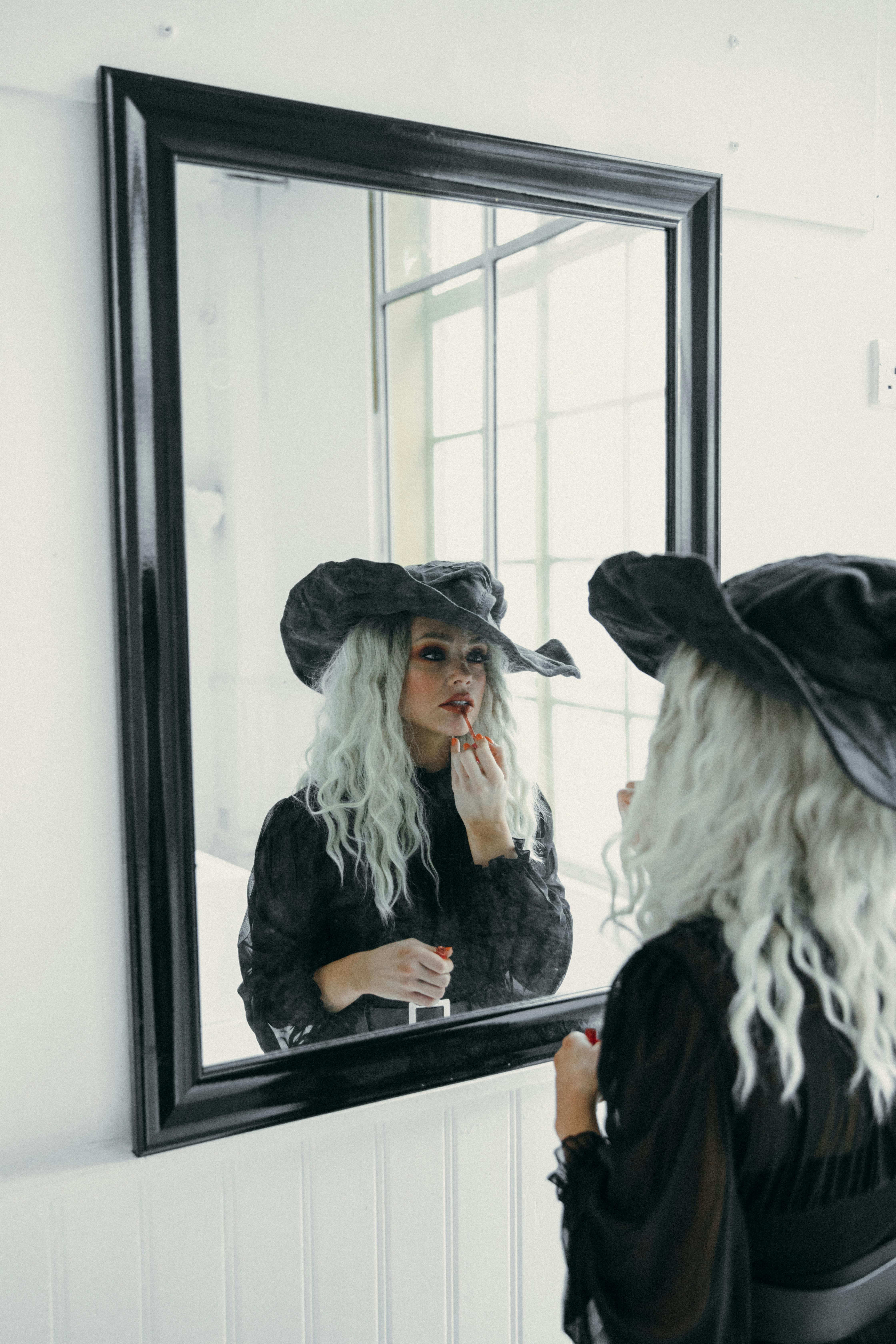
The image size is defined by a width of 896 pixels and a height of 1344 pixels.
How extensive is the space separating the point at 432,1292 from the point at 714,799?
2.91 feet

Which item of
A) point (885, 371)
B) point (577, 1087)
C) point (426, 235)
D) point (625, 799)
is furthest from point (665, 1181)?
point (885, 371)

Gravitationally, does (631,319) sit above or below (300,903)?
above

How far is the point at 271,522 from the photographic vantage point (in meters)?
1.13

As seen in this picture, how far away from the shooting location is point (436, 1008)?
1286 mm

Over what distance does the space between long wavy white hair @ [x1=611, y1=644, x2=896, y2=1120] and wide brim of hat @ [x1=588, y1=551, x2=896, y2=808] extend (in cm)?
2

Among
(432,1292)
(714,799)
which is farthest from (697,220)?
(432,1292)

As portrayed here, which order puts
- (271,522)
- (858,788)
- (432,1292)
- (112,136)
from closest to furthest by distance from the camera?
(858,788) < (112,136) < (271,522) < (432,1292)

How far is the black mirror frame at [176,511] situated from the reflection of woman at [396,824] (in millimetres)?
63

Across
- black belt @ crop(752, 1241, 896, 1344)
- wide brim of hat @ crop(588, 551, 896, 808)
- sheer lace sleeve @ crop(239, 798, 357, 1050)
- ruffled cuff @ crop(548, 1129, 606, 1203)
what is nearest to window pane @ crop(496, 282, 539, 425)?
wide brim of hat @ crop(588, 551, 896, 808)

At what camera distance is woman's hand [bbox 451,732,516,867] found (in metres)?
1.27

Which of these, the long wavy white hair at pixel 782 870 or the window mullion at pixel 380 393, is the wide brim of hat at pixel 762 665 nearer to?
the long wavy white hair at pixel 782 870

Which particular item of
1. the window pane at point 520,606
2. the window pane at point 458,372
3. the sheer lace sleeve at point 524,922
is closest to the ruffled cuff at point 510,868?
the sheer lace sleeve at point 524,922

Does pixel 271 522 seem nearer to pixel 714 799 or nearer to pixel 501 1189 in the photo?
pixel 714 799

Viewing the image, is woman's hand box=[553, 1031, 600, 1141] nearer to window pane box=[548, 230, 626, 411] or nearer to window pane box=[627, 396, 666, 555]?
window pane box=[627, 396, 666, 555]
